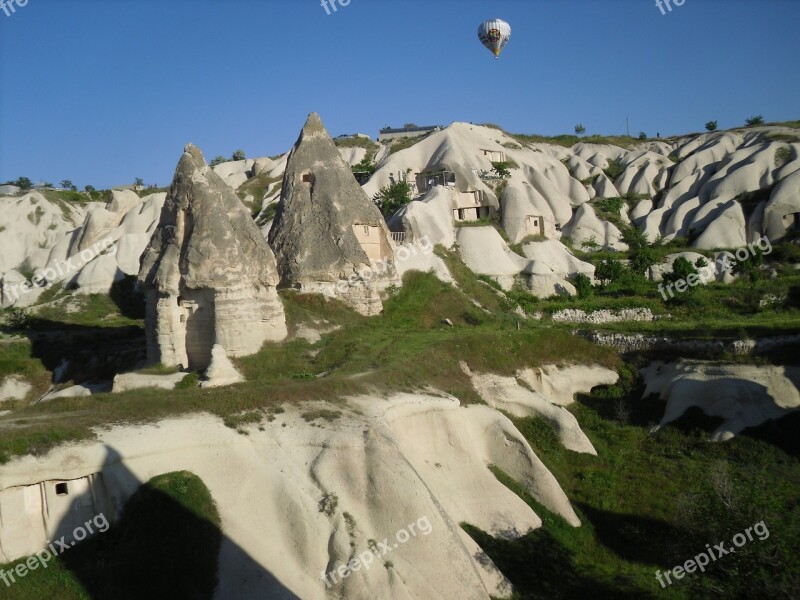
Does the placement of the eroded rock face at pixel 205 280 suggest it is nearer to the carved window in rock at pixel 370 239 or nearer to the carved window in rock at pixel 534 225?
the carved window in rock at pixel 370 239

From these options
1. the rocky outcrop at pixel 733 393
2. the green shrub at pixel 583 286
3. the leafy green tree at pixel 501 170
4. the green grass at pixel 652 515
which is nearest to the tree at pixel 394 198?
the leafy green tree at pixel 501 170

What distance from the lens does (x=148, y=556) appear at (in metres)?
12.1

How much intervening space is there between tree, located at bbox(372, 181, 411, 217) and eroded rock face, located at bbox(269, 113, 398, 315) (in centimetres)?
1360

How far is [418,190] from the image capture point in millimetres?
52344

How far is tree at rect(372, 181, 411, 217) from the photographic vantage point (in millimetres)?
44875

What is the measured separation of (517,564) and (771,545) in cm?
519

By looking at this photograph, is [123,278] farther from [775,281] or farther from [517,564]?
[775,281]

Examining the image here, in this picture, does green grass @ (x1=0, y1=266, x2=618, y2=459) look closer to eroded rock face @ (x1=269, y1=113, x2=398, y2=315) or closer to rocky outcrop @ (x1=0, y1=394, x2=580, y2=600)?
rocky outcrop @ (x1=0, y1=394, x2=580, y2=600)

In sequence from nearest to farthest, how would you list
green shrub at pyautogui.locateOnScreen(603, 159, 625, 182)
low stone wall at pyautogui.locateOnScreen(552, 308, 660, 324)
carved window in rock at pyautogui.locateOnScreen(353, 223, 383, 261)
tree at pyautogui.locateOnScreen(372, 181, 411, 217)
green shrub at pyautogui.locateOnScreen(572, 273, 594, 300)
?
1. carved window in rock at pyautogui.locateOnScreen(353, 223, 383, 261)
2. low stone wall at pyautogui.locateOnScreen(552, 308, 660, 324)
3. green shrub at pyautogui.locateOnScreen(572, 273, 594, 300)
4. tree at pyautogui.locateOnScreen(372, 181, 411, 217)
5. green shrub at pyautogui.locateOnScreen(603, 159, 625, 182)

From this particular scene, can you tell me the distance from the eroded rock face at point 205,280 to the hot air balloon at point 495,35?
31.1 meters

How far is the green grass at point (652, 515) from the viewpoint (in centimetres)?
1378

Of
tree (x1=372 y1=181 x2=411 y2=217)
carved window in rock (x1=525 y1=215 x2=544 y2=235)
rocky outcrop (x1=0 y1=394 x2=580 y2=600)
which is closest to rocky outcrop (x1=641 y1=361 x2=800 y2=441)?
rocky outcrop (x1=0 y1=394 x2=580 y2=600)

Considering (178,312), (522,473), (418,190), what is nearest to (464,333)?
(522,473)

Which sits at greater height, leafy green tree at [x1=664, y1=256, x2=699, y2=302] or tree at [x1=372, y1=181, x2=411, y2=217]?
tree at [x1=372, y1=181, x2=411, y2=217]
